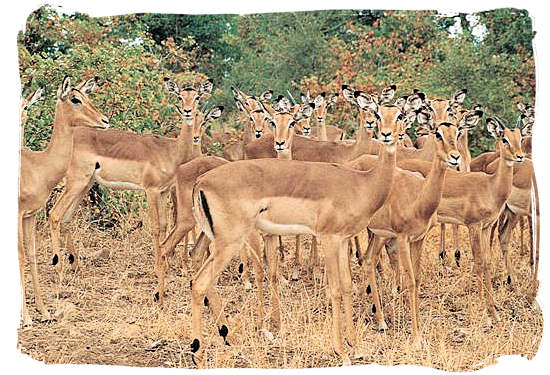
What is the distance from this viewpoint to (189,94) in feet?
19.6

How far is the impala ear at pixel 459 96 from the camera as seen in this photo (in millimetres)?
5570

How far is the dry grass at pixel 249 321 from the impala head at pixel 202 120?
818 mm

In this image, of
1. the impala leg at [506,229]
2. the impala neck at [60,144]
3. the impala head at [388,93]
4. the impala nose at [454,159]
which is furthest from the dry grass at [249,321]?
the impala head at [388,93]

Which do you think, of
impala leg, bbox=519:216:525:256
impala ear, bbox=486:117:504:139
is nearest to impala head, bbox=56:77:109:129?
impala ear, bbox=486:117:504:139

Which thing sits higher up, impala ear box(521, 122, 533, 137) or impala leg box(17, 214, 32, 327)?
impala ear box(521, 122, 533, 137)

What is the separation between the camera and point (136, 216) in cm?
674

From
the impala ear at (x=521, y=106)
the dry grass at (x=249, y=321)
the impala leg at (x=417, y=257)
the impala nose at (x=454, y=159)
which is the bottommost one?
the dry grass at (x=249, y=321)

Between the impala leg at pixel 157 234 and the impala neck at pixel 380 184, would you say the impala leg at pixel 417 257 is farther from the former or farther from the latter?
the impala leg at pixel 157 234

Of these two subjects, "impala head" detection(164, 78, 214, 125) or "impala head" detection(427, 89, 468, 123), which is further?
"impala head" detection(164, 78, 214, 125)

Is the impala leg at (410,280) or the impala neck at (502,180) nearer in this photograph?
the impala leg at (410,280)

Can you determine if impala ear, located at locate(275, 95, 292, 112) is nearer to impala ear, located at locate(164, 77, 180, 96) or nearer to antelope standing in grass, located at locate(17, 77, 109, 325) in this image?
impala ear, located at locate(164, 77, 180, 96)

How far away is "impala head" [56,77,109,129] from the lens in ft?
18.3

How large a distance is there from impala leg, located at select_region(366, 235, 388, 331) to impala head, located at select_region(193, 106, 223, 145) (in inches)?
51.5

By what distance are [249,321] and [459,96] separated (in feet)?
5.97
